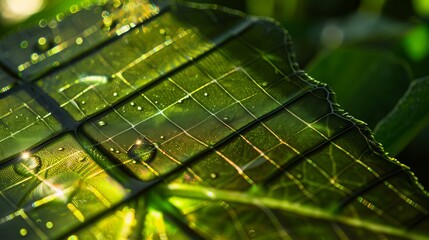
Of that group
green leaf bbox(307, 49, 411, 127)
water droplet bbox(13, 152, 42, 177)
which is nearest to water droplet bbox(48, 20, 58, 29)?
water droplet bbox(13, 152, 42, 177)

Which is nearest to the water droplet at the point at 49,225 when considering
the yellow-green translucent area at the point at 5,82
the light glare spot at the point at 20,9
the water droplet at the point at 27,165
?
the water droplet at the point at 27,165

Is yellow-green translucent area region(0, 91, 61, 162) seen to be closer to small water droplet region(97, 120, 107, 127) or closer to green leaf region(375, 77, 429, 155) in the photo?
small water droplet region(97, 120, 107, 127)

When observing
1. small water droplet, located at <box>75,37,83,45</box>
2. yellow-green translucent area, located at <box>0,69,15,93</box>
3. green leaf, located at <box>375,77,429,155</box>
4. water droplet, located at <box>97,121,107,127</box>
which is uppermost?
small water droplet, located at <box>75,37,83,45</box>

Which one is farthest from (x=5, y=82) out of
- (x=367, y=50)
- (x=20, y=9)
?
(x=367, y=50)

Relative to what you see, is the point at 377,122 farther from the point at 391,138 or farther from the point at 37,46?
the point at 37,46

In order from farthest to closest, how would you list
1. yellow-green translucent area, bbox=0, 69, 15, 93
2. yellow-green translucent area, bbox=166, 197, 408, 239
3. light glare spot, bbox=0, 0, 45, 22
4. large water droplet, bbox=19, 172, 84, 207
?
light glare spot, bbox=0, 0, 45, 22
yellow-green translucent area, bbox=0, 69, 15, 93
large water droplet, bbox=19, 172, 84, 207
yellow-green translucent area, bbox=166, 197, 408, 239
